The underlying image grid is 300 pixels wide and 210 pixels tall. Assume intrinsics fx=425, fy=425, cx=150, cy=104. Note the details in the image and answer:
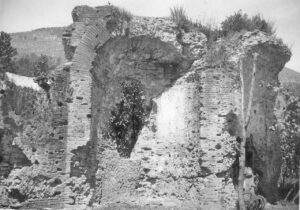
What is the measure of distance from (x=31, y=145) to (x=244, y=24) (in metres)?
7.21

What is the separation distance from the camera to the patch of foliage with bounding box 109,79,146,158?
39.9ft

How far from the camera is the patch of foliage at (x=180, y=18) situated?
41.9 feet

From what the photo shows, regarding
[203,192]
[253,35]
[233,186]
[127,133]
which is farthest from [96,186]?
[253,35]

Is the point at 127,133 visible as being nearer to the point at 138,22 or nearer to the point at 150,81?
the point at 150,81

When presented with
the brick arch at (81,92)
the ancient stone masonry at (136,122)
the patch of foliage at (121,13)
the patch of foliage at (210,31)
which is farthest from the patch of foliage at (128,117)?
the patch of foliage at (210,31)

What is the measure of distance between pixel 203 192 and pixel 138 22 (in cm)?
507

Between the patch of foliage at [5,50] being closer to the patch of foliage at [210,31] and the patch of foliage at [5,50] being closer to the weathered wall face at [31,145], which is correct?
the patch of foliage at [210,31]

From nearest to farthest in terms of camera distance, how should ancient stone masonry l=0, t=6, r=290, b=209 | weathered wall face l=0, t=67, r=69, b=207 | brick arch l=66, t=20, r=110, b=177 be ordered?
1. weathered wall face l=0, t=67, r=69, b=207
2. ancient stone masonry l=0, t=6, r=290, b=209
3. brick arch l=66, t=20, r=110, b=177

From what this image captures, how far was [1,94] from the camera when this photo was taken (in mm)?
10172

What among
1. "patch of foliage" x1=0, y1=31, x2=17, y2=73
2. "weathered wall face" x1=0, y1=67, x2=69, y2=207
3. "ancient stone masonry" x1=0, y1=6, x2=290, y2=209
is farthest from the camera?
"patch of foliage" x1=0, y1=31, x2=17, y2=73

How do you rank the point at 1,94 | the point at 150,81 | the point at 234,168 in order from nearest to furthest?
1. the point at 1,94
2. the point at 234,168
3. the point at 150,81

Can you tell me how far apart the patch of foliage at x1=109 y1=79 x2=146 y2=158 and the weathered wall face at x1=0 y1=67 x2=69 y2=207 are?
1.94m

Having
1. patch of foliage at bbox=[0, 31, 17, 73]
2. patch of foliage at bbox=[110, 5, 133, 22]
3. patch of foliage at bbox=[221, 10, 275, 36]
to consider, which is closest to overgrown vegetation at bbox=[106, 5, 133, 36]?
patch of foliage at bbox=[110, 5, 133, 22]

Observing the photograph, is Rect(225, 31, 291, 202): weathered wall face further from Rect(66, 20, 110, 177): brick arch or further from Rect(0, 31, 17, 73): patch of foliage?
Rect(0, 31, 17, 73): patch of foliage
